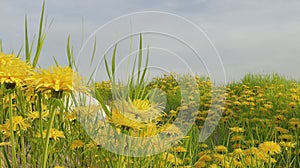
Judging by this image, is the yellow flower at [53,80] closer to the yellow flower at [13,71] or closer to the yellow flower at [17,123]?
the yellow flower at [13,71]

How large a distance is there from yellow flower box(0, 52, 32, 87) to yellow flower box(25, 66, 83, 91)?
5 centimetres

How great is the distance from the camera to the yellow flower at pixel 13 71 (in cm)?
140

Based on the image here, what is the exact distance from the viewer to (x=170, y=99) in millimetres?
7289

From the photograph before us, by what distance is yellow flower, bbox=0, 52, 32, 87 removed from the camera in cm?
140

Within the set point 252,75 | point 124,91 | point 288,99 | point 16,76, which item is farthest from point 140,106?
point 252,75

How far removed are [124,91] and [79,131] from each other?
646mm

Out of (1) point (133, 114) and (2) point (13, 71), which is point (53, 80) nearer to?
(2) point (13, 71)

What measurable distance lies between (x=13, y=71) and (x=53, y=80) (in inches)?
7.9

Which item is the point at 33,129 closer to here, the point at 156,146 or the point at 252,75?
the point at 156,146

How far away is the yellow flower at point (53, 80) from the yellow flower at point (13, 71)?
5cm

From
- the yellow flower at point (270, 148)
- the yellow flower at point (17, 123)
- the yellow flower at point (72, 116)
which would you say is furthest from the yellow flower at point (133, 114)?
the yellow flower at point (270, 148)

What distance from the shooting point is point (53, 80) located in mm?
1326

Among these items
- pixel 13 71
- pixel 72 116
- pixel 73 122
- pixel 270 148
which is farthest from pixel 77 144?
pixel 270 148

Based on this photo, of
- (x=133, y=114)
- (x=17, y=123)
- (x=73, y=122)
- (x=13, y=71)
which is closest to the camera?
(x=13, y=71)
